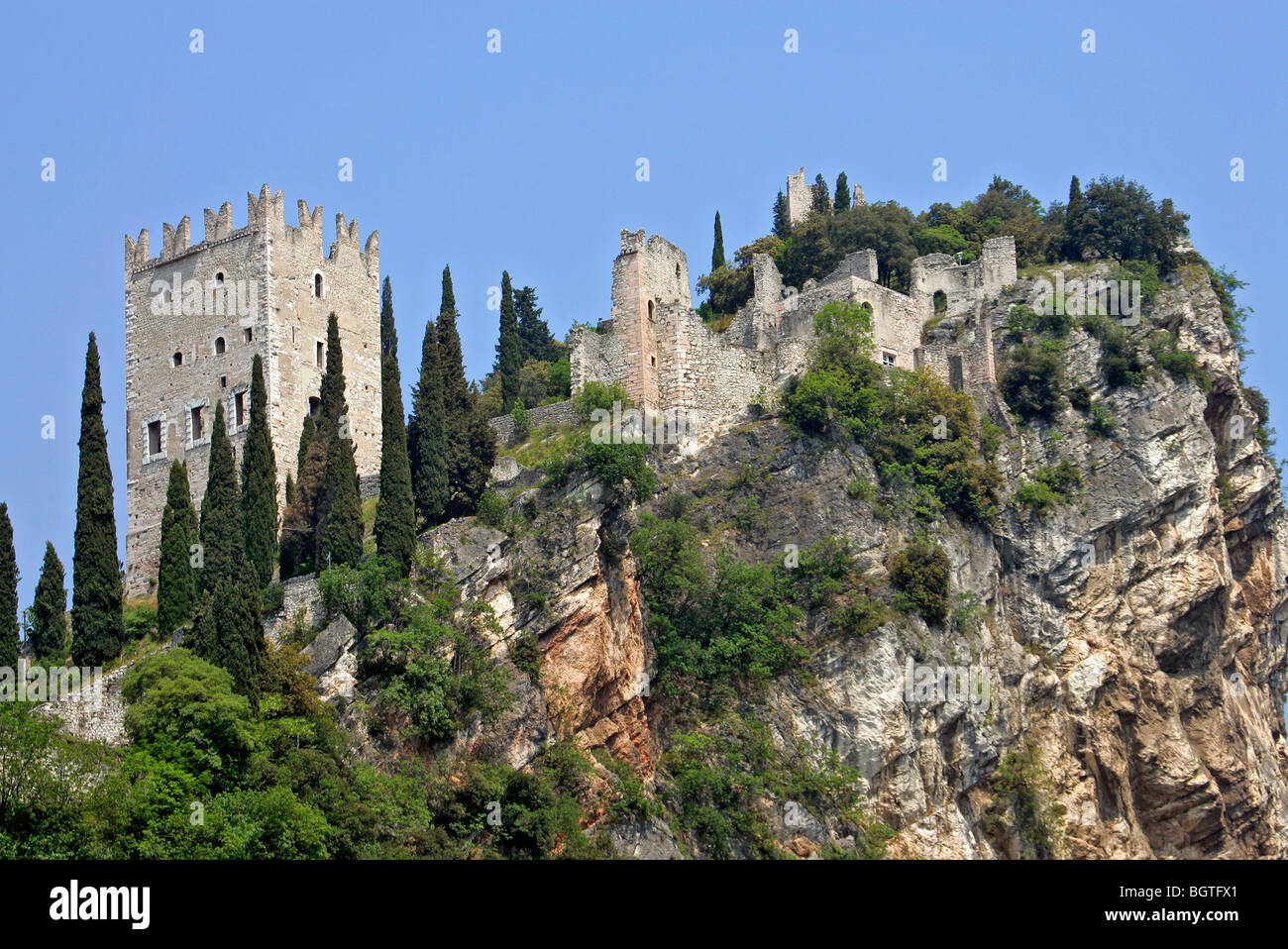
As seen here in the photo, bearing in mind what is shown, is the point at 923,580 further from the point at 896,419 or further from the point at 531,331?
the point at 531,331

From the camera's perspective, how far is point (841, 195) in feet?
232

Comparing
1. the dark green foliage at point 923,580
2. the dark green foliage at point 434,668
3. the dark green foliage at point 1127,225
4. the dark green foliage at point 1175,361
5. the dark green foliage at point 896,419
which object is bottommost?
the dark green foliage at point 434,668

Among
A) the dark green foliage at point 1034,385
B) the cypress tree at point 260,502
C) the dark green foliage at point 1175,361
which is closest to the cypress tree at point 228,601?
the cypress tree at point 260,502

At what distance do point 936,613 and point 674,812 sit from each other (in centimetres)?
941

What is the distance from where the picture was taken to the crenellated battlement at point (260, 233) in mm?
54844

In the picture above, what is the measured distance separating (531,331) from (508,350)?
814 centimetres

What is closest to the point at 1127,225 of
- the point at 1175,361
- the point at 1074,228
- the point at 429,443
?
the point at 1074,228

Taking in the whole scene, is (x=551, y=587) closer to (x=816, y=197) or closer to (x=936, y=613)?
(x=936, y=613)

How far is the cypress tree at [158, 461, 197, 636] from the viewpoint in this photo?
42.7 meters

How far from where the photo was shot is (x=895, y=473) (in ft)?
160

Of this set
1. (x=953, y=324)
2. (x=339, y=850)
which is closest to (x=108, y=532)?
(x=339, y=850)

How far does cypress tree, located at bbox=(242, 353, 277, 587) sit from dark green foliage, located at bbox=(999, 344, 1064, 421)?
21.4 meters

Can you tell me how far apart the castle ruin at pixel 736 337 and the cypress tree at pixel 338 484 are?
652 cm

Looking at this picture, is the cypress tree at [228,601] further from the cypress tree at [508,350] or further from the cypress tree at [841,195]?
the cypress tree at [841,195]
